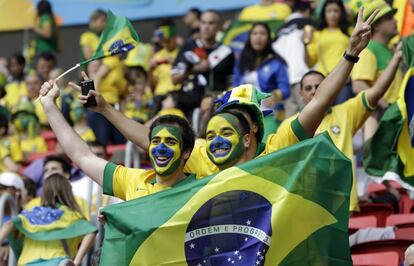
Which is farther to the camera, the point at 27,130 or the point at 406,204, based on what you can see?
the point at 27,130

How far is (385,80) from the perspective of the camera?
10039 millimetres

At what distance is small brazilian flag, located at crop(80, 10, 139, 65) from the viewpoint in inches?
379

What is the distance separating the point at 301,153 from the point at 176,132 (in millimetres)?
1114

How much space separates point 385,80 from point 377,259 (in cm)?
139

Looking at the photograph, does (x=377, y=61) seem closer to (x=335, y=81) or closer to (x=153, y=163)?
(x=335, y=81)

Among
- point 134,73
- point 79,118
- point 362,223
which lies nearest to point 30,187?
point 79,118

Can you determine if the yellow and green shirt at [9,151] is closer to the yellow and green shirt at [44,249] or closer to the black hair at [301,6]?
the black hair at [301,6]

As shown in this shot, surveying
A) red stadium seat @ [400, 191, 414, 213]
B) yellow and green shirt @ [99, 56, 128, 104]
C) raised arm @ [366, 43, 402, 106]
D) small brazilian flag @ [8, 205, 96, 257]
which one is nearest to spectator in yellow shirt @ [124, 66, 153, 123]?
yellow and green shirt @ [99, 56, 128, 104]

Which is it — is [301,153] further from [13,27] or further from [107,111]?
[13,27]

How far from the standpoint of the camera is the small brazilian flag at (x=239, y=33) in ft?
47.9

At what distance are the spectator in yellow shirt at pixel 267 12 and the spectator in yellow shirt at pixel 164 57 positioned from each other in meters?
1.05

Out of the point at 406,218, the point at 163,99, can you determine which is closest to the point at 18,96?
the point at 163,99

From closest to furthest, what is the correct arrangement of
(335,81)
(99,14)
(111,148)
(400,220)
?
(335,81)
(400,220)
(111,148)
(99,14)

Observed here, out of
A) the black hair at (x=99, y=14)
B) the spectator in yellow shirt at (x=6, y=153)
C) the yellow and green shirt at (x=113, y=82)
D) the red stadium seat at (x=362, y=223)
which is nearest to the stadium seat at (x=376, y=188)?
the red stadium seat at (x=362, y=223)
